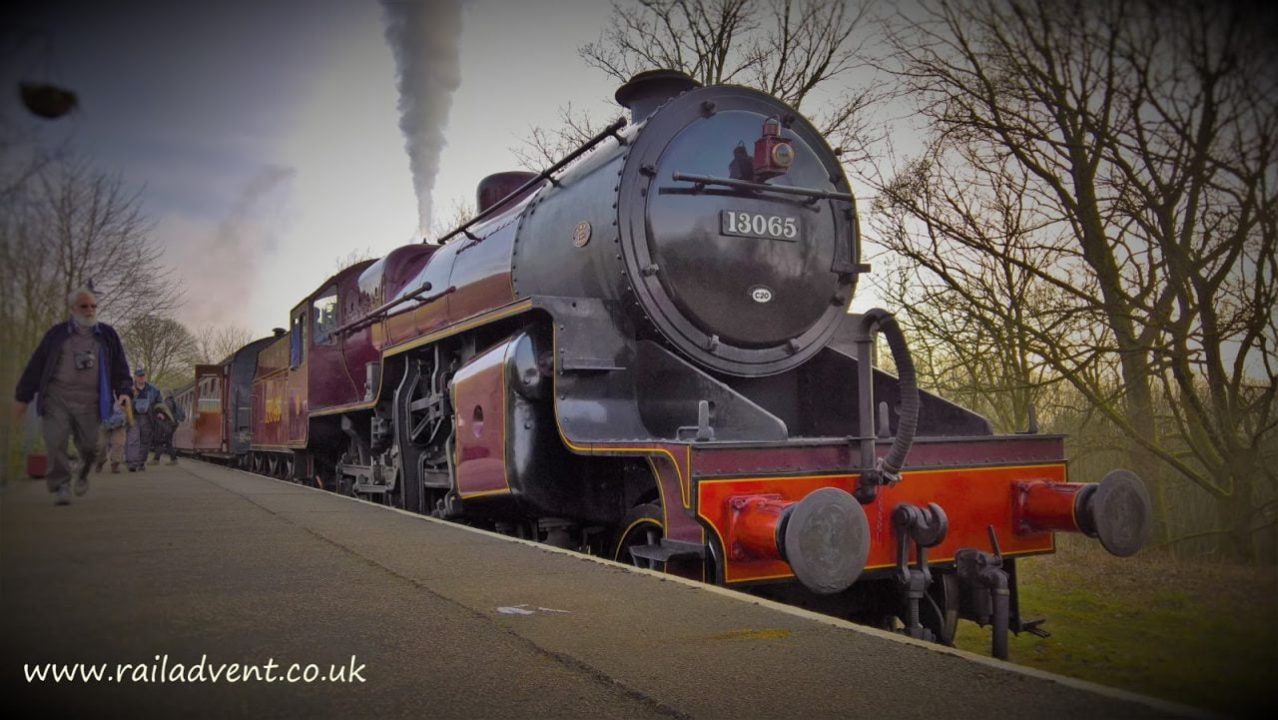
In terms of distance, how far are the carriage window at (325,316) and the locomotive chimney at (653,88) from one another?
5.99m

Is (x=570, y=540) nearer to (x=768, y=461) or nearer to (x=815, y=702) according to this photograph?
(x=768, y=461)

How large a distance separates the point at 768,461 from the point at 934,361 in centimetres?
592

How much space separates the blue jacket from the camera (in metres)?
1.45

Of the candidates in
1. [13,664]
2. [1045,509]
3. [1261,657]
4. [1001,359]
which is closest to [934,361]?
[1001,359]

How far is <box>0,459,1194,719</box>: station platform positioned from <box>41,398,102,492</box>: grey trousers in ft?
0.35

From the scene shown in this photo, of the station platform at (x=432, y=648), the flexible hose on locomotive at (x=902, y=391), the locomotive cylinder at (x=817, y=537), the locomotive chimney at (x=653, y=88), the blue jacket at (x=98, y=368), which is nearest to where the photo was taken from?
the blue jacket at (x=98, y=368)

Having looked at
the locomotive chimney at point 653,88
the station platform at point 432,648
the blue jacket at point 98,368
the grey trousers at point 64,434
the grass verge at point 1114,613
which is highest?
the locomotive chimney at point 653,88

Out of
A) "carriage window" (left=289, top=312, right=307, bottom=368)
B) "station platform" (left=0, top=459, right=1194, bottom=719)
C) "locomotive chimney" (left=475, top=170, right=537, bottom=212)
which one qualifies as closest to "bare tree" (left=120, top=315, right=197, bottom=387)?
"station platform" (left=0, top=459, right=1194, bottom=719)

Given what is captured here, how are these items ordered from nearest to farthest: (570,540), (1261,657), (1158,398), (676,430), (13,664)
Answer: (1261,657)
(13,664)
(676,430)
(570,540)
(1158,398)

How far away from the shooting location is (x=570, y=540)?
5184 millimetres

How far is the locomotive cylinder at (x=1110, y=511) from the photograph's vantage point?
383cm

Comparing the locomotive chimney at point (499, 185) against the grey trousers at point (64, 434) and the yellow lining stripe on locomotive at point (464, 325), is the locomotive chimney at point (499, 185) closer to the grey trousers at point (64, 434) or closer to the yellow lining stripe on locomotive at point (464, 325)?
the yellow lining stripe on locomotive at point (464, 325)

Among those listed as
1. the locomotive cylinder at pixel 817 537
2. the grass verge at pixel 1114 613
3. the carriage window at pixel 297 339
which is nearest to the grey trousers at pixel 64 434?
the locomotive cylinder at pixel 817 537

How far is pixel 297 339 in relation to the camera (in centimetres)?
1070
